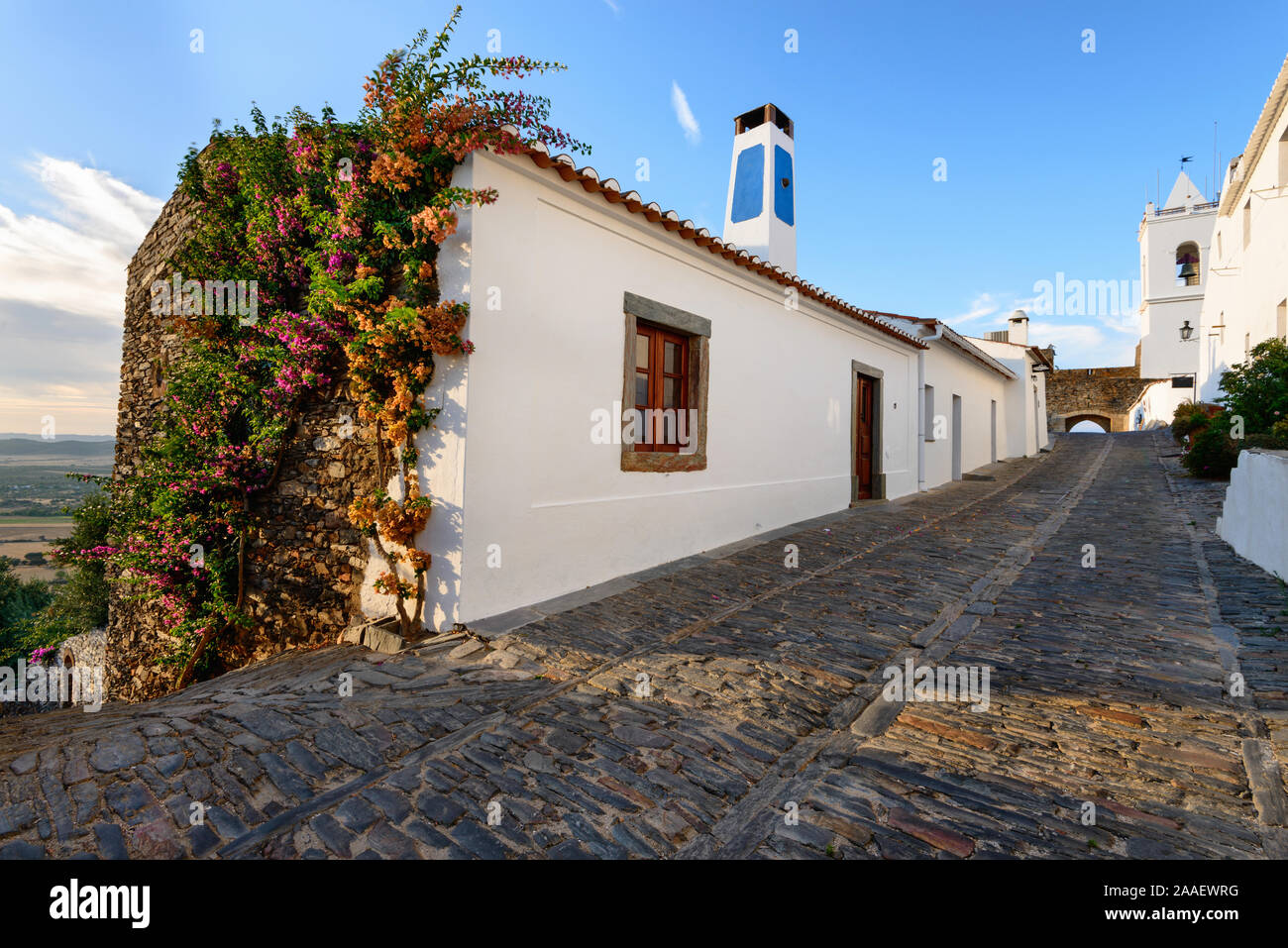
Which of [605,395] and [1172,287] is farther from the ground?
[1172,287]

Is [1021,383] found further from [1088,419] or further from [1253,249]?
[1088,419]

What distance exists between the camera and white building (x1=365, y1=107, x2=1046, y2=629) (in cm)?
480

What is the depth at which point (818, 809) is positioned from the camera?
2.56 metres

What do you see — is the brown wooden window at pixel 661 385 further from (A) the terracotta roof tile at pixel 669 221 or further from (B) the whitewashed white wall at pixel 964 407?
(B) the whitewashed white wall at pixel 964 407

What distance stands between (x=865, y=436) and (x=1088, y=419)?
107 ft

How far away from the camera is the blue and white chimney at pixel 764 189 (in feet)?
37.2

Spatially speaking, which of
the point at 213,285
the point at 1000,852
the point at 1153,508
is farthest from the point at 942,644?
the point at 1153,508

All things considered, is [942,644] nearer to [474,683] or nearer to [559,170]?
[474,683]

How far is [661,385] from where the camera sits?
6.89m

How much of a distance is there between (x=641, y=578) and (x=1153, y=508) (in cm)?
895

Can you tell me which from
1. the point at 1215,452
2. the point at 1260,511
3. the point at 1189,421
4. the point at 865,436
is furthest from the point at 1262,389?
the point at 1260,511

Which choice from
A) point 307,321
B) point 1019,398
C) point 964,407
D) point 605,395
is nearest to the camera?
point 307,321
